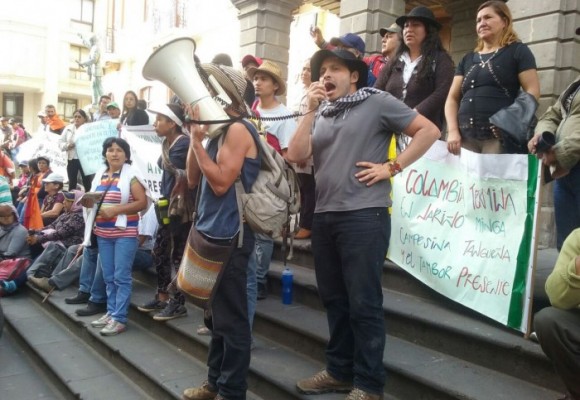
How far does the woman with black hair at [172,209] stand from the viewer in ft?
14.0

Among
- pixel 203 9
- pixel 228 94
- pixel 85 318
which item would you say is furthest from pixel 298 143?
pixel 203 9

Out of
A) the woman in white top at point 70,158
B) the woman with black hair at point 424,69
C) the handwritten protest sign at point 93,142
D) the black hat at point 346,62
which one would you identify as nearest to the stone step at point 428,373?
the black hat at point 346,62

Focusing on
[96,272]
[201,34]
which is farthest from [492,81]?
[201,34]

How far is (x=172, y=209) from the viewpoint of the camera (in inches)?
168

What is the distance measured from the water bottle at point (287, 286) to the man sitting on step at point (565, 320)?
215cm

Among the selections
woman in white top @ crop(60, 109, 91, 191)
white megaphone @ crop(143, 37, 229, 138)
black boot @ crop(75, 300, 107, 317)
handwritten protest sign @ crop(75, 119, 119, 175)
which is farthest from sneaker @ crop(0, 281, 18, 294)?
white megaphone @ crop(143, 37, 229, 138)

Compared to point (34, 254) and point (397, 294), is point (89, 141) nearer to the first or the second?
point (34, 254)

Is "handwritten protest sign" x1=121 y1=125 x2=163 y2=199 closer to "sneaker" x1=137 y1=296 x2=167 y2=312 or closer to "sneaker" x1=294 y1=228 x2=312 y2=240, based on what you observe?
"sneaker" x1=137 y1=296 x2=167 y2=312

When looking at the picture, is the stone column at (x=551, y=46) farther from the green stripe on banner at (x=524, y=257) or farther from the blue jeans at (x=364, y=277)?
the blue jeans at (x=364, y=277)

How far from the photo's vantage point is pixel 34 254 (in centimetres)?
725

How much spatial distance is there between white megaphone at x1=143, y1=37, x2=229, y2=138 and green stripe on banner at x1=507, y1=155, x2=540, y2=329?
2.02 m

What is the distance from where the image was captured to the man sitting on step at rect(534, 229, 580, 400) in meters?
2.36

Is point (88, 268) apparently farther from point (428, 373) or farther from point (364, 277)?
point (428, 373)

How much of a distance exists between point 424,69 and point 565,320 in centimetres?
257
